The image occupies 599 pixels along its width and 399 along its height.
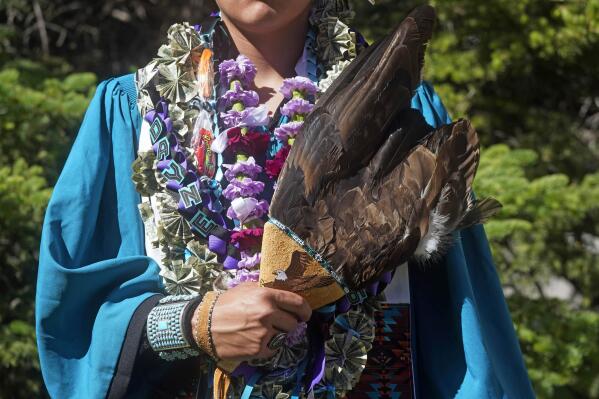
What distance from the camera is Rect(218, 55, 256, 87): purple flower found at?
6.74ft

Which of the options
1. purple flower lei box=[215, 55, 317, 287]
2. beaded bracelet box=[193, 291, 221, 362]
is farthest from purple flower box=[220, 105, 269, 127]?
beaded bracelet box=[193, 291, 221, 362]

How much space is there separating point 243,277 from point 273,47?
0.47 meters

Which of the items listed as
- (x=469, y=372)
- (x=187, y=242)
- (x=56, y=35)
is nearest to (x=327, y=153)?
(x=187, y=242)

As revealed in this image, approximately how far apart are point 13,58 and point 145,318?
3184 millimetres

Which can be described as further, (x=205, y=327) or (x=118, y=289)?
(x=118, y=289)

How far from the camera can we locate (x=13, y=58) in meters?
4.80

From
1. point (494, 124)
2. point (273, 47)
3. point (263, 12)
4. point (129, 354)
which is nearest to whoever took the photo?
point (129, 354)

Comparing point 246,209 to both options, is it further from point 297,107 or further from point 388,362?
point 388,362

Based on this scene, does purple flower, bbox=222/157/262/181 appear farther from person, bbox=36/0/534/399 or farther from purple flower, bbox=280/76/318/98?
purple flower, bbox=280/76/318/98

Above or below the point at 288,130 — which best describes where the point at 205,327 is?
below

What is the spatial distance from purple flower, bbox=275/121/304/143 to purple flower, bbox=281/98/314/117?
2cm

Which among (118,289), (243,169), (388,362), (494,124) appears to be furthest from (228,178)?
(494,124)

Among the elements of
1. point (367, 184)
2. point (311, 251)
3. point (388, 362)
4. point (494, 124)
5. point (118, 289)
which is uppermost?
point (494, 124)

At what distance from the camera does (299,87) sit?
204 cm
